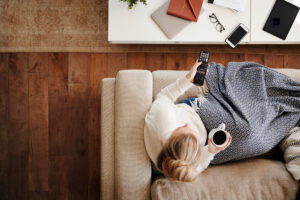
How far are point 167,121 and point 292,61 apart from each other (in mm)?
1324

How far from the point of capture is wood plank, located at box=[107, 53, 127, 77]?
1.71 meters

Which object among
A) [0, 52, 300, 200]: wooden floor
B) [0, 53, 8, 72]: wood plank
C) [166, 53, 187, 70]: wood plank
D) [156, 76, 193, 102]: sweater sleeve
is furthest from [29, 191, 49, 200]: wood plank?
[166, 53, 187, 70]: wood plank

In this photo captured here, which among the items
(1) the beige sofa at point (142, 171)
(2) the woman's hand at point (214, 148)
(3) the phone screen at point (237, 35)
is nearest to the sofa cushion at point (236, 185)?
(1) the beige sofa at point (142, 171)

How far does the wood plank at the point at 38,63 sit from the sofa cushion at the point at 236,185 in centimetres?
123

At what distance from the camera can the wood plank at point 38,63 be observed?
5.57 feet

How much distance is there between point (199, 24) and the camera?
49.9 inches

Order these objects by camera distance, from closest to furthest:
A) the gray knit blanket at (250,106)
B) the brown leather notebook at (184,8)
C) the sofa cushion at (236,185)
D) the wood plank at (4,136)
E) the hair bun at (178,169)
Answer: the hair bun at (178,169)
the sofa cushion at (236,185)
the gray knit blanket at (250,106)
the brown leather notebook at (184,8)
the wood plank at (4,136)

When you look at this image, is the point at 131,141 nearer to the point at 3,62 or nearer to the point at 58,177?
the point at 58,177

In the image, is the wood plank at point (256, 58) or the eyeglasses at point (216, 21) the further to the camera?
the wood plank at point (256, 58)

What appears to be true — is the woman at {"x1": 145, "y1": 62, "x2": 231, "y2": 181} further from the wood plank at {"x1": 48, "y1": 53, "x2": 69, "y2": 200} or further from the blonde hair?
the wood plank at {"x1": 48, "y1": 53, "x2": 69, "y2": 200}

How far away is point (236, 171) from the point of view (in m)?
1.09

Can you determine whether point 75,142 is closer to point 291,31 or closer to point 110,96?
point 110,96

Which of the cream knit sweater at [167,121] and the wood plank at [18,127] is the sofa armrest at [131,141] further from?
the wood plank at [18,127]

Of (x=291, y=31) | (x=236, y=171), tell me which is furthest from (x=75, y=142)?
(x=291, y=31)
